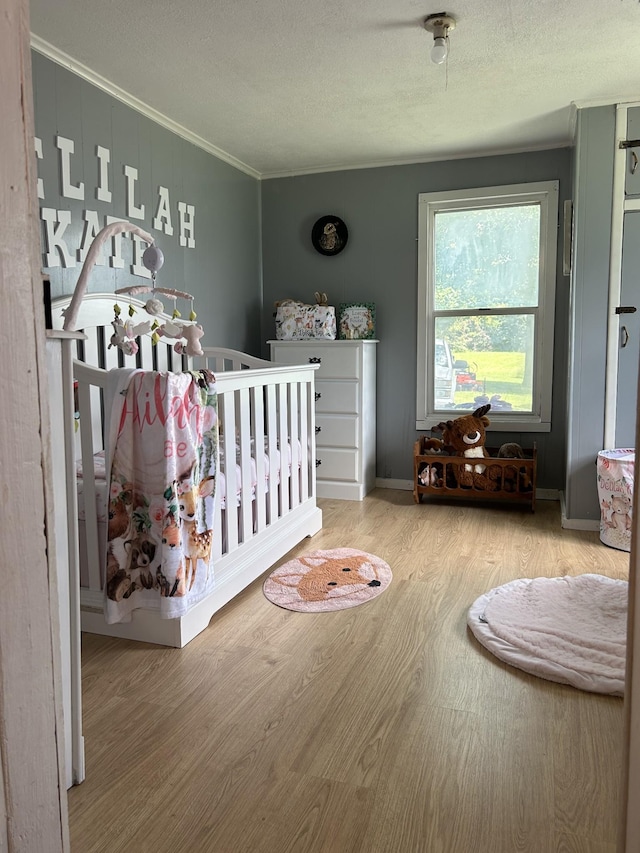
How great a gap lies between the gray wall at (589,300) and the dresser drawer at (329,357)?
51.3 inches

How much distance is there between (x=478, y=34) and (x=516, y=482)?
2.33 meters

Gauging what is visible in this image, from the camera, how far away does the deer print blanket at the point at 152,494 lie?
1957 millimetres

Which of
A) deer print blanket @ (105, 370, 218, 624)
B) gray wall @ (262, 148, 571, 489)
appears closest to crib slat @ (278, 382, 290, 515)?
deer print blanket @ (105, 370, 218, 624)

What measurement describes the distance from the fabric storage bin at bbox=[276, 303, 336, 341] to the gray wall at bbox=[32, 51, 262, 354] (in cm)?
32

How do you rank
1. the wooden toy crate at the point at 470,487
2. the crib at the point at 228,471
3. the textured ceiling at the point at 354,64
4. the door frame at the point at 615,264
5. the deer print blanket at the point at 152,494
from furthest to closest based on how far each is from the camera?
the wooden toy crate at the point at 470,487 < the door frame at the point at 615,264 < the textured ceiling at the point at 354,64 < the crib at the point at 228,471 < the deer print blanket at the point at 152,494

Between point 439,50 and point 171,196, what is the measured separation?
5.33 ft

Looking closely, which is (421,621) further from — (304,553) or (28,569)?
(28,569)

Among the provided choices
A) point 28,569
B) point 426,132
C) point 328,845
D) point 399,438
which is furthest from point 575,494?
point 28,569

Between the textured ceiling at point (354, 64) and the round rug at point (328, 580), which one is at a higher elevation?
the textured ceiling at point (354, 64)

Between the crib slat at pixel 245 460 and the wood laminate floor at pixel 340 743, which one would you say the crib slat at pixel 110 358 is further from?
the wood laminate floor at pixel 340 743

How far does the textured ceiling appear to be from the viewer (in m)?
2.30

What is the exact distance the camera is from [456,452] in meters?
3.90

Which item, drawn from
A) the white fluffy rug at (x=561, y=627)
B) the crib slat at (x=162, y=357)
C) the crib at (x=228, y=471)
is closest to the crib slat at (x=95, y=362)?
the crib at (x=228, y=471)

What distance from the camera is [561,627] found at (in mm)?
2117
